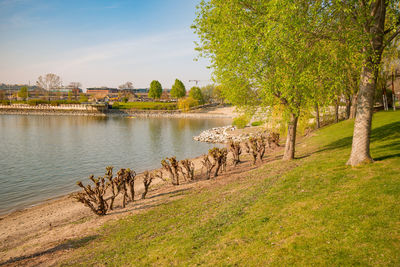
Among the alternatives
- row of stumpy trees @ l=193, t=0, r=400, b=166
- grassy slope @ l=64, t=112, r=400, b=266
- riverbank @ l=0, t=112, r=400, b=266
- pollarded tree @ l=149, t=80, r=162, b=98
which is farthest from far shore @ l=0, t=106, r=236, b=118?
grassy slope @ l=64, t=112, r=400, b=266

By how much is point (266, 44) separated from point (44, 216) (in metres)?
17.9

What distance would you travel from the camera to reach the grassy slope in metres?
6.70

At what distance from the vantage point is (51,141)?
51500mm

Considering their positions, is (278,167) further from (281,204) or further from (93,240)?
(93,240)

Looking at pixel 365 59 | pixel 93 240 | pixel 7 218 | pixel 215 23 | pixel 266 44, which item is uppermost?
pixel 215 23

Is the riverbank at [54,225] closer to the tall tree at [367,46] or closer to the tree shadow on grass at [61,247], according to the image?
the tree shadow on grass at [61,247]

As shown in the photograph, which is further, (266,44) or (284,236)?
(266,44)

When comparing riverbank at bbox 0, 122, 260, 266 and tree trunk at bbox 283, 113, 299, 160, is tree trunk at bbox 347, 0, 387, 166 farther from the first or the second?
riverbank at bbox 0, 122, 260, 266

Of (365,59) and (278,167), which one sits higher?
(365,59)

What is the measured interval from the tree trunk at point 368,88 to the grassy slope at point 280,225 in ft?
3.05

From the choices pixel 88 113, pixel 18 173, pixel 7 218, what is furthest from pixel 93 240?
pixel 88 113

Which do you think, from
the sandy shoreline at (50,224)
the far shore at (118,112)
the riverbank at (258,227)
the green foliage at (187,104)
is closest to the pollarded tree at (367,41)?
the riverbank at (258,227)

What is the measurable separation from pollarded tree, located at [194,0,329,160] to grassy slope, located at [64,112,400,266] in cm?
509

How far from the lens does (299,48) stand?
1385 centimetres
